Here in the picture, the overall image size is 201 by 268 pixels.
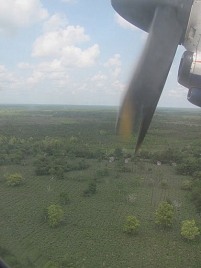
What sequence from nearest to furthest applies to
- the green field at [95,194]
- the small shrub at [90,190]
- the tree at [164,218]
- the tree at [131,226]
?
the green field at [95,194] → the tree at [131,226] → the tree at [164,218] → the small shrub at [90,190]

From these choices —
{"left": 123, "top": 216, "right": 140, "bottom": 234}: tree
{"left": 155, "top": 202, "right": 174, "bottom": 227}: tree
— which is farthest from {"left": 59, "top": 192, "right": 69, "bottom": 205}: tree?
{"left": 155, "top": 202, "right": 174, "bottom": 227}: tree

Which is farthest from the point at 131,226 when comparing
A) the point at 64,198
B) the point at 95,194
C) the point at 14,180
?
the point at 14,180

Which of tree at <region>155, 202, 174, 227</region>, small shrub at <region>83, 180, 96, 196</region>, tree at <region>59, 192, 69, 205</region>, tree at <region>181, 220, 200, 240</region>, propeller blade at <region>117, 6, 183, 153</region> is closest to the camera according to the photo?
propeller blade at <region>117, 6, 183, 153</region>

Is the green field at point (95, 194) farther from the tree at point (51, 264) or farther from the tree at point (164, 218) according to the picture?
the tree at point (164, 218)

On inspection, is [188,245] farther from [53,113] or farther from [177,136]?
[53,113]

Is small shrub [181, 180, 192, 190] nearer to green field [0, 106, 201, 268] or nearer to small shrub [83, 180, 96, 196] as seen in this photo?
green field [0, 106, 201, 268]

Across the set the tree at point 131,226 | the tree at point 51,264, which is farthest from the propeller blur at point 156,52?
the tree at point 131,226

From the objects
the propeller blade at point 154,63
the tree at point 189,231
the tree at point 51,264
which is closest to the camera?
the propeller blade at point 154,63
